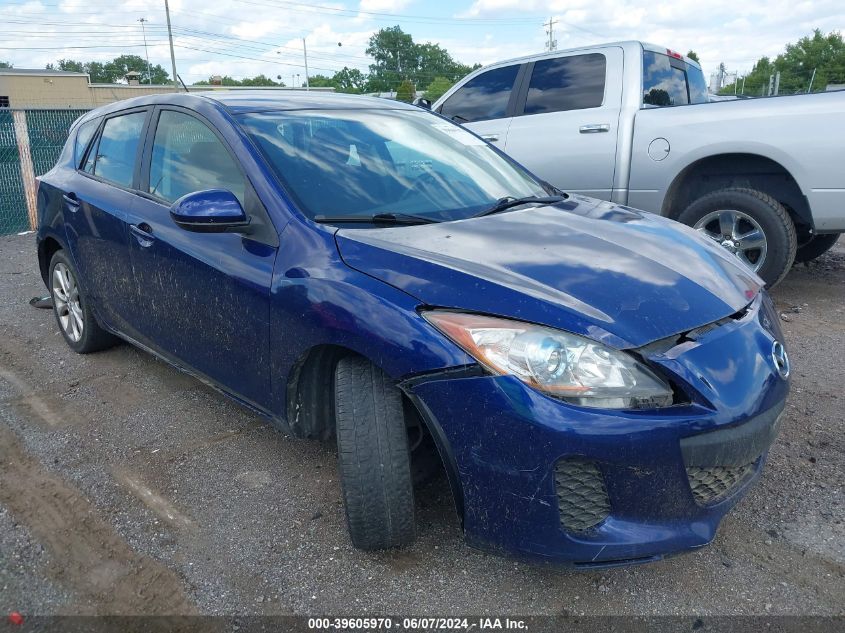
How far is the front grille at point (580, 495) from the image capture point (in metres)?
1.99

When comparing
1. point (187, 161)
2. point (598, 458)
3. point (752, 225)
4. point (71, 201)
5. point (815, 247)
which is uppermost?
point (187, 161)

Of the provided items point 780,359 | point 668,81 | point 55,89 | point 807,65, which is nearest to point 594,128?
point 668,81

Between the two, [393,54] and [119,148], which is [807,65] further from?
[119,148]

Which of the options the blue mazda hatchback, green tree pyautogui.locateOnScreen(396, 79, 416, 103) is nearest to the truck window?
the blue mazda hatchback

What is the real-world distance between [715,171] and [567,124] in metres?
1.28

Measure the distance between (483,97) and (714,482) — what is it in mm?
5236

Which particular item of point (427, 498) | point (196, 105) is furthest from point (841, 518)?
point (196, 105)

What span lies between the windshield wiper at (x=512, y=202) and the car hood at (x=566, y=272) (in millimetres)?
83

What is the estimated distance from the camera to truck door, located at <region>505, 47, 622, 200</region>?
18.7 ft

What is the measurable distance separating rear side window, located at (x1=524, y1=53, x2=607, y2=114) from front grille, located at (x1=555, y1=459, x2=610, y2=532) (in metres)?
4.53

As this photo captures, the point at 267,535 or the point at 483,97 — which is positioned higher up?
the point at 483,97

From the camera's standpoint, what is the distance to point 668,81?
621 centimetres

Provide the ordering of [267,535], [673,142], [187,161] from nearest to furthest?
1. [267,535]
2. [187,161]
3. [673,142]

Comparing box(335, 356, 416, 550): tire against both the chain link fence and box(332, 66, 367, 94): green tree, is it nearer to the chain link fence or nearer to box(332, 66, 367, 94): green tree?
the chain link fence
